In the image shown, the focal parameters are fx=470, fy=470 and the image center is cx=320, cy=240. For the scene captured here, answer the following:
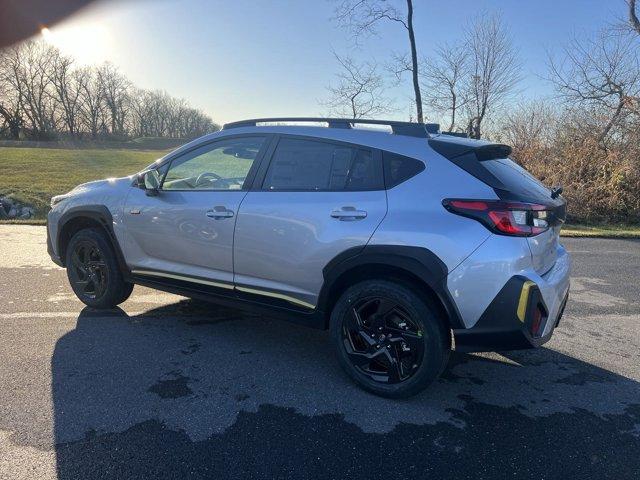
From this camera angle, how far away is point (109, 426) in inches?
105

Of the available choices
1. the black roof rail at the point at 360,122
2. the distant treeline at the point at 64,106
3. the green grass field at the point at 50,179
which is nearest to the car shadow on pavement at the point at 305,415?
the black roof rail at the point at 360,122

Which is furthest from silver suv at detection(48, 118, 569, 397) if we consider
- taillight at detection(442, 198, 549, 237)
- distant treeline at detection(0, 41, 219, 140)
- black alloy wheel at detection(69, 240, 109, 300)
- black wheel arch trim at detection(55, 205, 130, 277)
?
distant treeline at detection(0, 41, 219, 140)

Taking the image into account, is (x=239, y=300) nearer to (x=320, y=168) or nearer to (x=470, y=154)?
(x=320, y=168)

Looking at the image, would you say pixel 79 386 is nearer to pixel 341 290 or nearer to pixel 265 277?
pixel 265 277

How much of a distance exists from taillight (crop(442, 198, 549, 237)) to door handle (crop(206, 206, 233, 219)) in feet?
5.27

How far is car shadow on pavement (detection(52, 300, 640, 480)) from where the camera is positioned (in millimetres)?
2404

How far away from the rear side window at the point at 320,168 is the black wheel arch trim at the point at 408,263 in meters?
0.44

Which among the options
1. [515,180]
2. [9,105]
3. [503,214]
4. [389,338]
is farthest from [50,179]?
[9,105]

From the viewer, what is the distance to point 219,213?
3.59 m

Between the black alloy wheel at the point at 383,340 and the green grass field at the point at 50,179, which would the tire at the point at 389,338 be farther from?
the green grass field at the point at 50,179

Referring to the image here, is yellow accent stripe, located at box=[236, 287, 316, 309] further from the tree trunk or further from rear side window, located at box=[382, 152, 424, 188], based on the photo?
the tree trunk

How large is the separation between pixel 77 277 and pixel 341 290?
9.37 ft

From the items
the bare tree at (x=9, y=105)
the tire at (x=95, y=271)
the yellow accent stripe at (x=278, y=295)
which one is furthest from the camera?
the bare tree at (x=9, y=105)

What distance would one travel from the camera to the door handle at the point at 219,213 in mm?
3546
